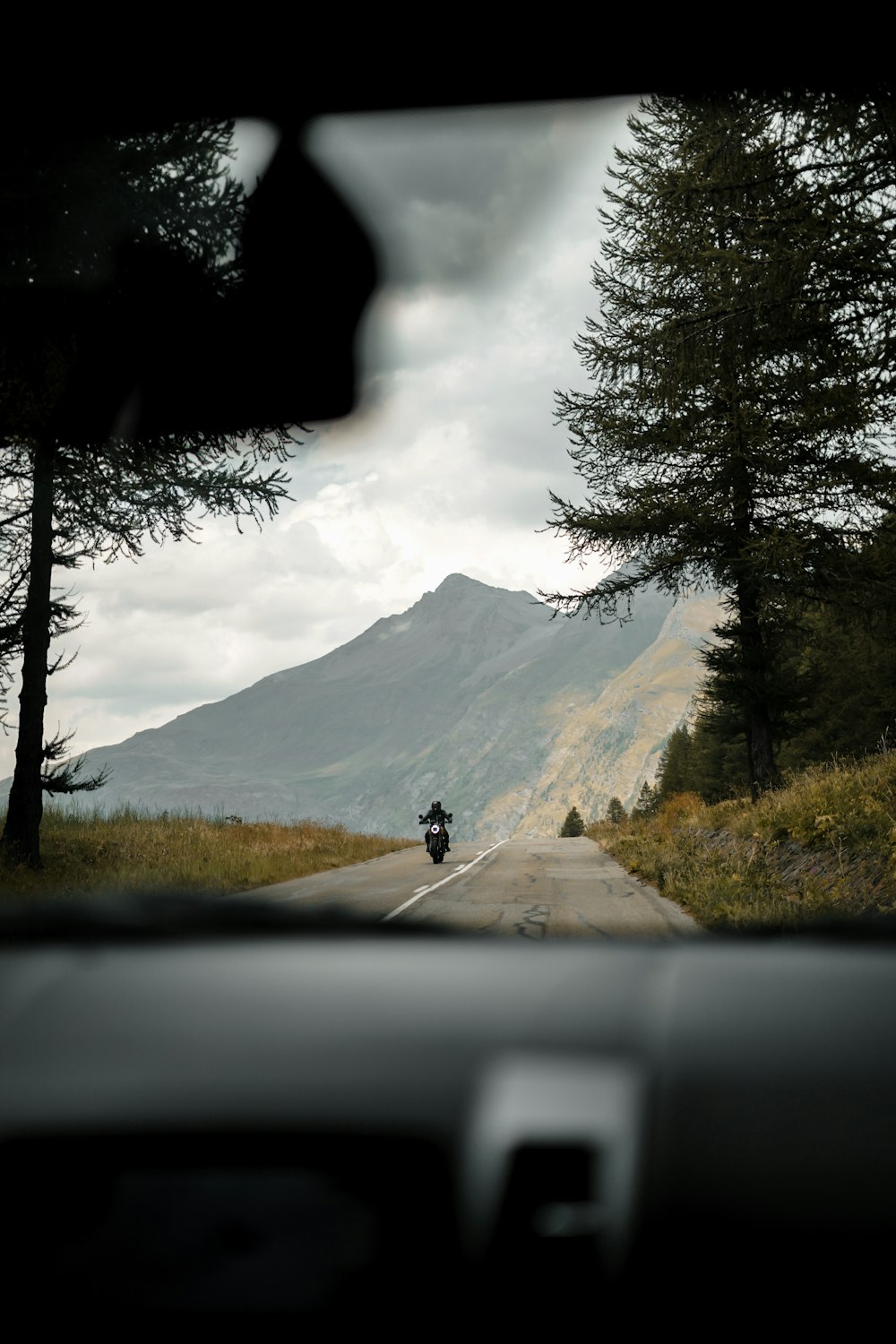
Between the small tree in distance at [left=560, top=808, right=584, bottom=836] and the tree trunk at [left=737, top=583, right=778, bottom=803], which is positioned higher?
the tree trunk at [left=737, top=583, right=778, bottom=803]

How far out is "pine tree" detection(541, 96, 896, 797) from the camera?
3.21 metres

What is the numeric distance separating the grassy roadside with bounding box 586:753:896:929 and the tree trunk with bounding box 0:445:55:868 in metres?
1.40

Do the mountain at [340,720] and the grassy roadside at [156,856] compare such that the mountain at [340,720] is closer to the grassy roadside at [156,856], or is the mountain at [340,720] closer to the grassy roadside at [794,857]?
the grassy roadside at [156,856]

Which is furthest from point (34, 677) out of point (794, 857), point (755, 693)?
point (755, 693)

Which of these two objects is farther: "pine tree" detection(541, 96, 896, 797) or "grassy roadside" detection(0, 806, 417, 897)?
"pine tree" detection(541, 96, 896, 797)

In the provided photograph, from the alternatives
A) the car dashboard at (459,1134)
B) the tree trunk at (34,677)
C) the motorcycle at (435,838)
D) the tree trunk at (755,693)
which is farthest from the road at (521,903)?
Answer: the motorcycle at (435,838)

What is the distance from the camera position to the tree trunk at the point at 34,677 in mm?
2039

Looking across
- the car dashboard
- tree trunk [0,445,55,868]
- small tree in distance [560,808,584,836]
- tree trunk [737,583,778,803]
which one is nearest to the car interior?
the car dashboard

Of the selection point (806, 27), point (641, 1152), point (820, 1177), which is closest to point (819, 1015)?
point (820, 1177)

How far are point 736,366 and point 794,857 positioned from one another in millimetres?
5352

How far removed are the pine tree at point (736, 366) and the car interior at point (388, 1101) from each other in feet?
3.51

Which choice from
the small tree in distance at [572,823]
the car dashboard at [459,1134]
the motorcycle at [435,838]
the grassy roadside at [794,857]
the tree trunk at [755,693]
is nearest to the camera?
the car dashboard at [459,1134]

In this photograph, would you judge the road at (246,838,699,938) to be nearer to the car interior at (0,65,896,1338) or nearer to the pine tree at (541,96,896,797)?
the car interior at (0,65,896,1338)

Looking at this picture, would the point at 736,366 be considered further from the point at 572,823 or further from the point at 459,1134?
the point at 572,823
